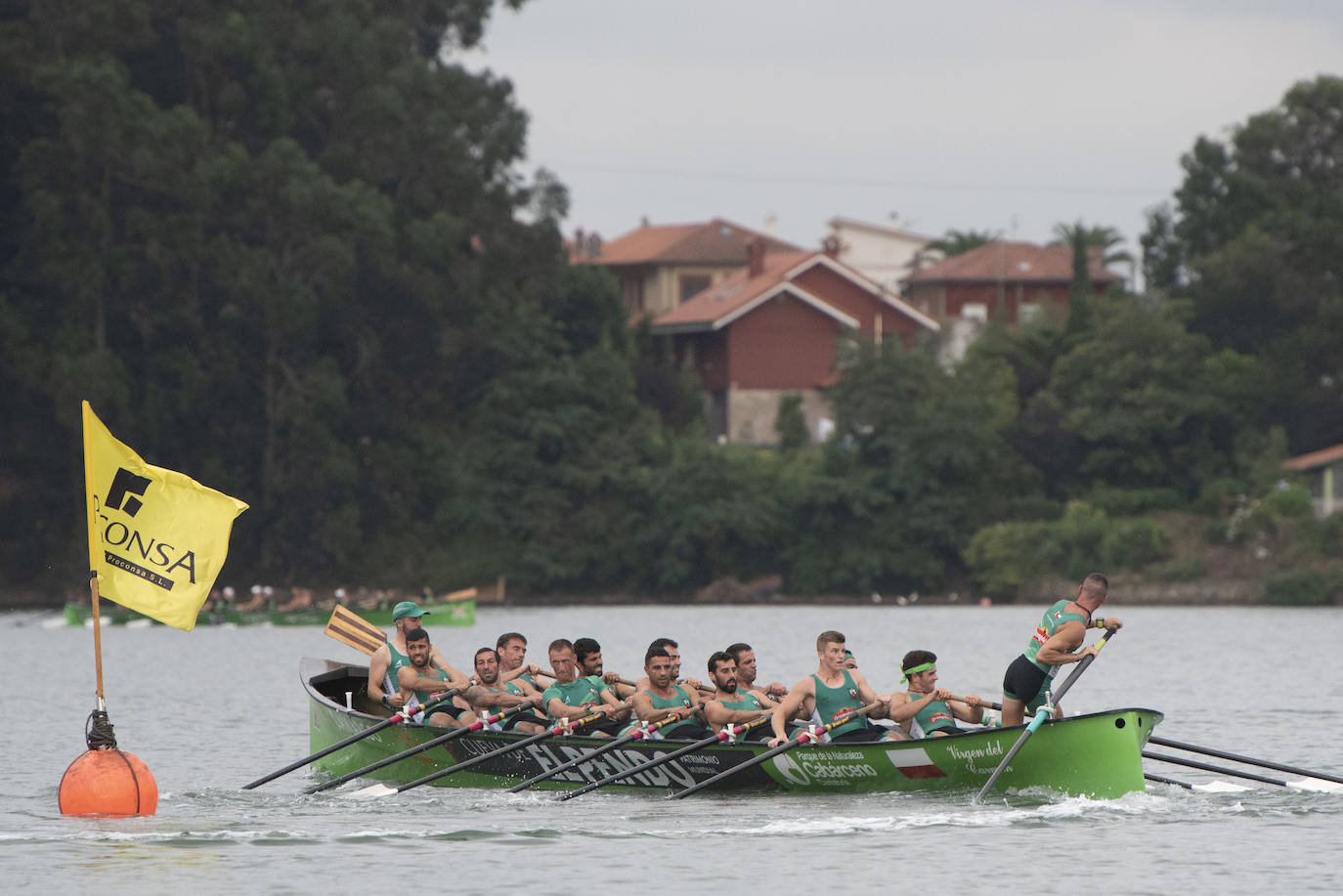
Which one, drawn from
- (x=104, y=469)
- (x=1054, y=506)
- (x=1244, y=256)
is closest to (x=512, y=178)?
(x=1054, y=506)

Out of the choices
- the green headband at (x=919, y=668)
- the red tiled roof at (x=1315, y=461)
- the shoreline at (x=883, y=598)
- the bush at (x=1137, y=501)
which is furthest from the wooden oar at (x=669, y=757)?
the red tiled roof at (x=1315, y=461)

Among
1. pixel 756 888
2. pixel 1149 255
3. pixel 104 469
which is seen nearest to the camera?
pixel 756 888

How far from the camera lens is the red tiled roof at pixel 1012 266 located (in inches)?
3617

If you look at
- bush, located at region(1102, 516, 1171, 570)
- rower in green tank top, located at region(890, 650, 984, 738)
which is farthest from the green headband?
bush, located at region(1102, 516, 1171, 570)

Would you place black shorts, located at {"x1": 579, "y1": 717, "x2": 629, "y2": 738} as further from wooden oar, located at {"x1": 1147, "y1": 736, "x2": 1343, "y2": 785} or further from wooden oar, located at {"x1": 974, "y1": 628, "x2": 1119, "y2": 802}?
wooden oar, located at {"x1": 1147, "y1": 736, "x2": 1343, "y2": 785}

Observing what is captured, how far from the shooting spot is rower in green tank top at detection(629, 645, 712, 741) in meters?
20.4

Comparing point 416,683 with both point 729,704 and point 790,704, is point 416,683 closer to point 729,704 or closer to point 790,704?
point 729,704

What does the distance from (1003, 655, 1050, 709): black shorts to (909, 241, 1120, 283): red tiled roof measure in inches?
2901

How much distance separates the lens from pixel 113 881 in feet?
54.6

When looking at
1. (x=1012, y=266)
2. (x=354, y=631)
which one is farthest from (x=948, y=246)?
(x=354, y=631)

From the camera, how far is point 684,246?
98.2m

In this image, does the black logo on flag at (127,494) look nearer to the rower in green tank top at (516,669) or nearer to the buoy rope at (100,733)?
the buoy rope at (100,733)

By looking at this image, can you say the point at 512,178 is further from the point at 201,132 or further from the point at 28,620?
the point at 28,620

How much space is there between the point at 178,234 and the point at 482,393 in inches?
495
